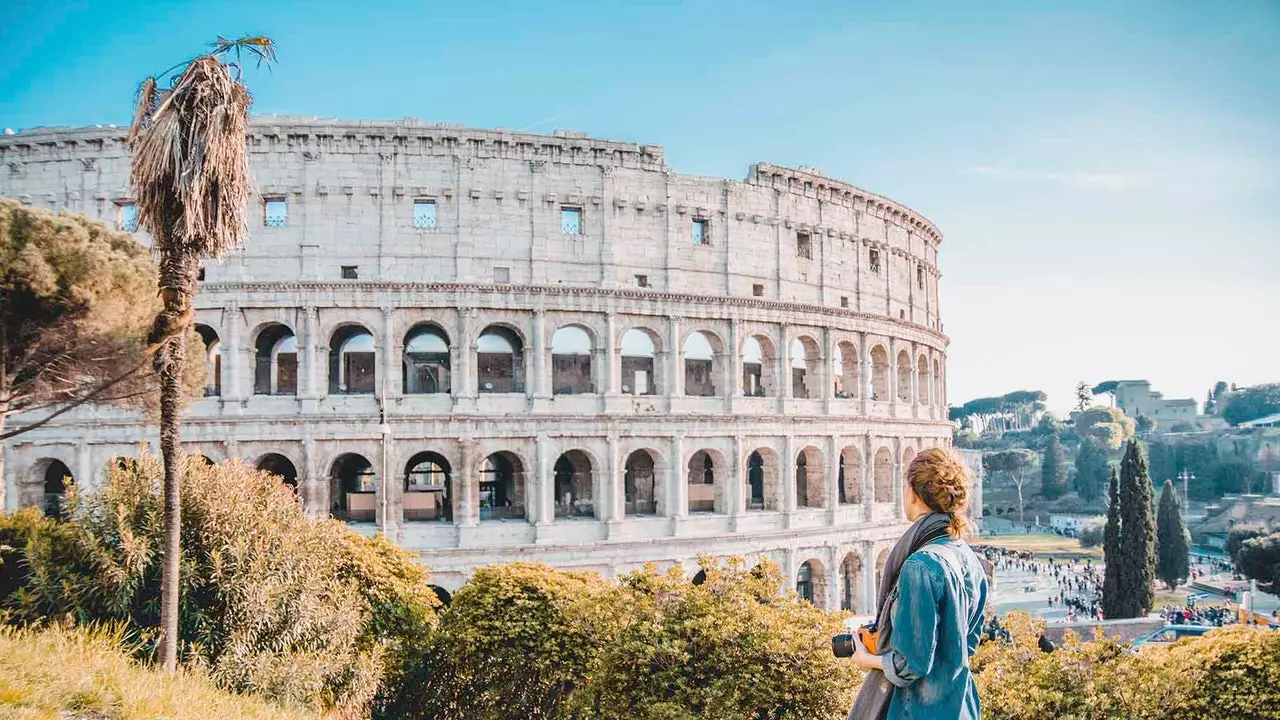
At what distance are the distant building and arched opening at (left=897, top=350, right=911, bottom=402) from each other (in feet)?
339

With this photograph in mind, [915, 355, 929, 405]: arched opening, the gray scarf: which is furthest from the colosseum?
the gray scarf

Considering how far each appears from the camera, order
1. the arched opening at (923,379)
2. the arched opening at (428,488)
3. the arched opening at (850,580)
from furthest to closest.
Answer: the arched opening at (923,379) < the arched opening at (850,580) < the arched opening at (428,488)

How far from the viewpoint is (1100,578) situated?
164ft

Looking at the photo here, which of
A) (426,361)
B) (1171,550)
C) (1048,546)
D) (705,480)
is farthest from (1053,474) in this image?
(426,361)

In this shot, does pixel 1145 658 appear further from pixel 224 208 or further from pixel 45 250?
pixel 45 250

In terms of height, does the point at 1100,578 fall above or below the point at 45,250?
below

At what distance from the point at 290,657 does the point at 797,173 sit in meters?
21.0

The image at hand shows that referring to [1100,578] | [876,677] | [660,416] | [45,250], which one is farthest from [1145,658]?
[1100,578]

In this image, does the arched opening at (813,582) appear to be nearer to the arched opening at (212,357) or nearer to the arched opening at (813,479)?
the arched opening at (813,479)

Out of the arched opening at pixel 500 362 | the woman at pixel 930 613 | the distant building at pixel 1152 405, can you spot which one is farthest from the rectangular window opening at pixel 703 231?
the distant building at pixel 1152 405

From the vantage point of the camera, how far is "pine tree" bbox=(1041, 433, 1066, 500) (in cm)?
9256

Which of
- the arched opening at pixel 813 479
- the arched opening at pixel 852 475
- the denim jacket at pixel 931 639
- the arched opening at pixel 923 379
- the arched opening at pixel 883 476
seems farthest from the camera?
the arched opening at pixel 923 379

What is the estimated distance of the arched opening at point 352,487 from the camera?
24109mm

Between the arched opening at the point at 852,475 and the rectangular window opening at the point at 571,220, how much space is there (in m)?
12.3
